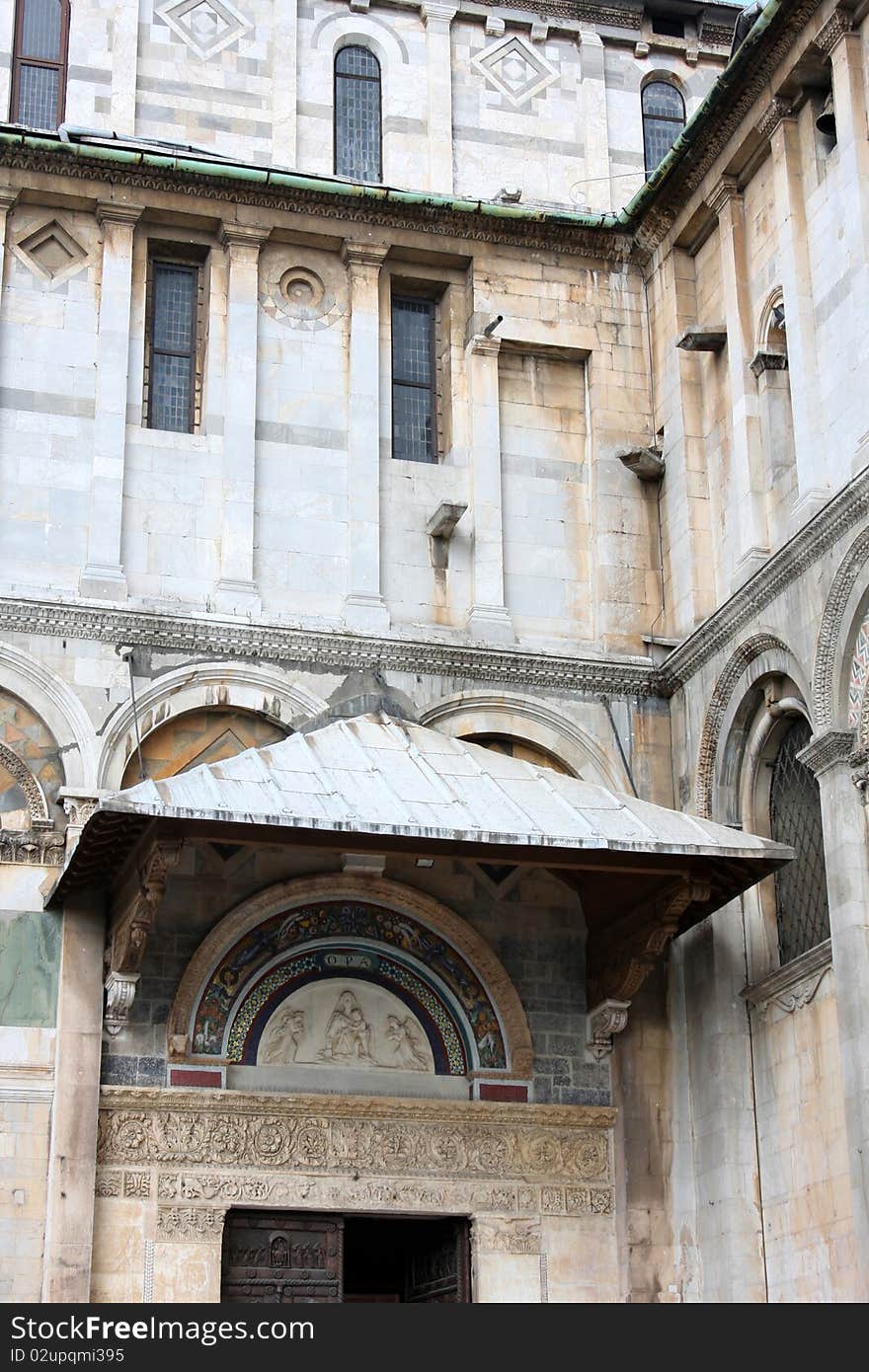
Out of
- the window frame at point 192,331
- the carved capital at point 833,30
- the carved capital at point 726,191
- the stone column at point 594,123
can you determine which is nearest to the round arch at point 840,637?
the carved capital at point 833,30

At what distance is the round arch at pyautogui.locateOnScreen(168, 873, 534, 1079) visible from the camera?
1742 centimetres

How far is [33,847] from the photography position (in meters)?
17.2

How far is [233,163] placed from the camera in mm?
19422

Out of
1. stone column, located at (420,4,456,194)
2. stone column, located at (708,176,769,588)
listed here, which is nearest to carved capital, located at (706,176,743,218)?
stone column, located at (708,176,769,588)

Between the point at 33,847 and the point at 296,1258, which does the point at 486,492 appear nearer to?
the point at 33,847

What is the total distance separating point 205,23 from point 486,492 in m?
6.00

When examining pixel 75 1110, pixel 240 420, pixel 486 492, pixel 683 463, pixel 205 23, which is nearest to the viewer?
pixel 75 1110

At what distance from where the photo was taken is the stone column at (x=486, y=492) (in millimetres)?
19156

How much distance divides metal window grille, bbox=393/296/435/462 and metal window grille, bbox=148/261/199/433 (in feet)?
6.42

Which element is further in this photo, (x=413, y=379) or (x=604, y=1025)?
(x=413, y=379)

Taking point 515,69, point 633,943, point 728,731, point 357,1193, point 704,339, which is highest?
point 515,69

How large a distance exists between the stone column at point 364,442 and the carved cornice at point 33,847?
327 cm

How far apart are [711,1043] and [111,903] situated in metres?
5.03

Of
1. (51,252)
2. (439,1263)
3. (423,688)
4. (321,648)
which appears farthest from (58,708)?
(439,1263)
